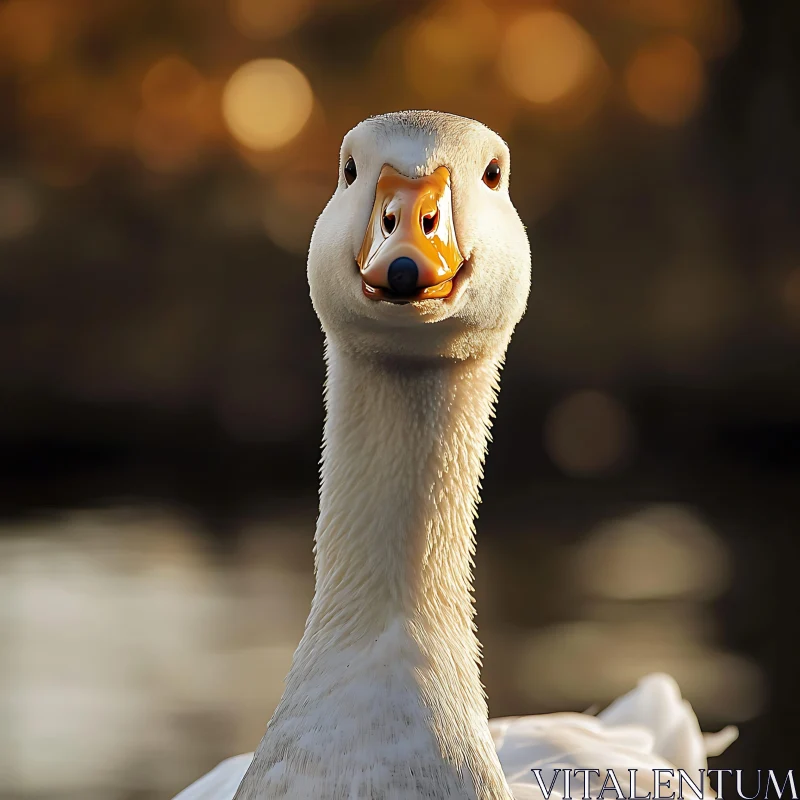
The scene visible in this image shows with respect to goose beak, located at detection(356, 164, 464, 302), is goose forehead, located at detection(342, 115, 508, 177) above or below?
above

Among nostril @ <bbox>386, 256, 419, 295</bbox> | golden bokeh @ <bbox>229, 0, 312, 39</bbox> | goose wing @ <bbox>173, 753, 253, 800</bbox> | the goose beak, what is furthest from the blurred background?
nostril @ <bbox>386, 256, 419, 295</bbox>

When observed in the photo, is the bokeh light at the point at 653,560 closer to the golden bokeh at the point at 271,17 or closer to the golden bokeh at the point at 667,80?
the golden bokeh at the point at 667,80

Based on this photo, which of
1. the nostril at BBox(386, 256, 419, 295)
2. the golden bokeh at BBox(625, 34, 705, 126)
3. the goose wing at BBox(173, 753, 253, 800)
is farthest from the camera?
the golden bokeh at BBox(625, 34, 705, 126)

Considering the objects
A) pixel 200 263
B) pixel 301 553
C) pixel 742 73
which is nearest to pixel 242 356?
pixel 200 263

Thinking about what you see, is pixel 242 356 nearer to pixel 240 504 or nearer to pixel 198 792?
pixel 240 504

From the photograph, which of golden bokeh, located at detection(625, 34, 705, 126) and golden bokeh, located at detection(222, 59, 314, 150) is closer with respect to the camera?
golden bokeh, located at detection(222, 59, 314, 150)

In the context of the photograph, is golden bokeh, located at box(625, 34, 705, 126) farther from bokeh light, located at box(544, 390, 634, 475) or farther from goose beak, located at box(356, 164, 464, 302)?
goose beak, located at box(356, 164, 464, 302)

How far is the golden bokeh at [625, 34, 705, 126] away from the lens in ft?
31.4

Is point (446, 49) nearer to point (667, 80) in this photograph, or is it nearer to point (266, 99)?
point (266, 99)

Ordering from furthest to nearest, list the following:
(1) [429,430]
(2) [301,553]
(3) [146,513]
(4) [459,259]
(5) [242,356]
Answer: (5) [242,356] < (3) [146,513] < (2) [301,553] < (1) [429,430] < (4) [459,259]

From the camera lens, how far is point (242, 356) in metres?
9.34

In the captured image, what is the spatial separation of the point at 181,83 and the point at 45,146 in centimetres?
121

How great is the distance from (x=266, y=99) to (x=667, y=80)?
3.32 m

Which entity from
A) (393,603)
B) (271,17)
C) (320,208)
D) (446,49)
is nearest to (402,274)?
(393,603)
